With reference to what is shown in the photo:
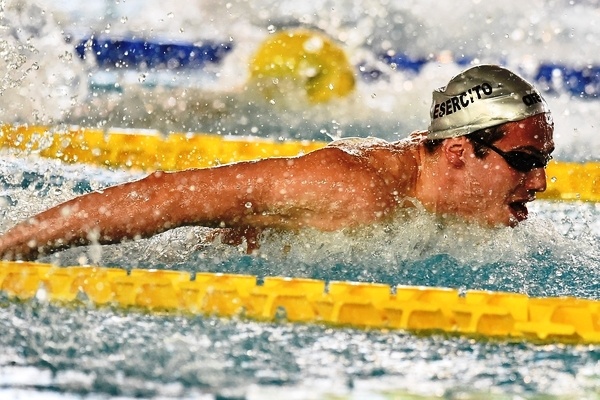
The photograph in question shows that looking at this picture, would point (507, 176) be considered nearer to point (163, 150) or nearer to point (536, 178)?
point (536, 178)

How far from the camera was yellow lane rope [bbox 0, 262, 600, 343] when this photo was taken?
2.01 m

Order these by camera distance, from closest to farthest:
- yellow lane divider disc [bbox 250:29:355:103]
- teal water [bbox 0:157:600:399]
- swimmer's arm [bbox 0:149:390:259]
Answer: teal water [bbox 0:157:600:399], swimmer's arm [bbox 0:149:390:259], yellow lane divider disc [bbox 250:29:355:103]

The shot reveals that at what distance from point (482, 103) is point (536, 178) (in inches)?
10.9

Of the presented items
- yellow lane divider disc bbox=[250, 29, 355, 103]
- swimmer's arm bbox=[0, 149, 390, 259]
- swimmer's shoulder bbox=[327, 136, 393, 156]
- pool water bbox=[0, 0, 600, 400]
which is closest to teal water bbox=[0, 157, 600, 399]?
pool water bbox=[0, 0, 600, 400]

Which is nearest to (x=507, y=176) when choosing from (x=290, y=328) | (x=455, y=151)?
(x=455, y=151)

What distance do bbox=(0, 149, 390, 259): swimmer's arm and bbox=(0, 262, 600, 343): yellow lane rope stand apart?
0.45 feet

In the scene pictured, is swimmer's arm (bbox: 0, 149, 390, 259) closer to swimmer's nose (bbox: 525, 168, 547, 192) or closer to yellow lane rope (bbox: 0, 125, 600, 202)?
swimmer's nose (bbox: 525, 168, 547, 192)

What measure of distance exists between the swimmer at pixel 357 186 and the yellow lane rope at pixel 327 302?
0.53ft

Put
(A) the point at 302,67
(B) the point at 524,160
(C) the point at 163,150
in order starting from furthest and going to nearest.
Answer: (A) the point at 302,67 → (C) the point at 163,150 → (B) the point at 524,160

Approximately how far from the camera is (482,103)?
2641mm

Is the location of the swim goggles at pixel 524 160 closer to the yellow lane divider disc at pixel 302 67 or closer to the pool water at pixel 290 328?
the pool water at pixel 290 328

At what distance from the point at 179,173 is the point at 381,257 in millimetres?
643

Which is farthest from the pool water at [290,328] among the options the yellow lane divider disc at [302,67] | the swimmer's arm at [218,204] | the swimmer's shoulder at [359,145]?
the yellow lane divider disc at [302,67]

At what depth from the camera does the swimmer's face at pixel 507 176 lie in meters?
2.57
